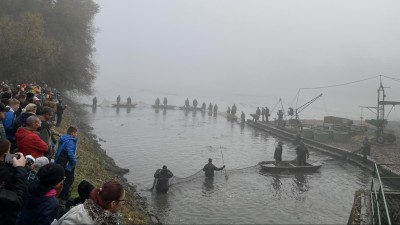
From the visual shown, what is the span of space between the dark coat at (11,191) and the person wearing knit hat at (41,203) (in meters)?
0.11

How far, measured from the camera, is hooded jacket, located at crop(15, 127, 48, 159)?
6.17 metres

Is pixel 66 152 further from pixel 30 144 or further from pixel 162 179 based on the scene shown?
pixel 162 179

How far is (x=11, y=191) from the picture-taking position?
416 centimetres

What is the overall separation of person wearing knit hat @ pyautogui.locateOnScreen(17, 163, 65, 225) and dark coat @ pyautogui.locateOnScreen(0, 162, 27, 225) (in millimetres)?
111

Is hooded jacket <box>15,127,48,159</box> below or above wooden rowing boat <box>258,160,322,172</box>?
above

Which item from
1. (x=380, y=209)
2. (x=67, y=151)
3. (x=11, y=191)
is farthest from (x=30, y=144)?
(x=380, y=209)

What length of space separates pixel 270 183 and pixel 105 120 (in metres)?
27.8

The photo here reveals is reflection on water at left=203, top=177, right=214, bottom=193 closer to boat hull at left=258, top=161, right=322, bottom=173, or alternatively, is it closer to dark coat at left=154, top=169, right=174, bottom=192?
dark coat at left=154, top=169, right=174, bottom=192

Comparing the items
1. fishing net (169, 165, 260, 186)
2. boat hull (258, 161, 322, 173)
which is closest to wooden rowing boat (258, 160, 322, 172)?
boat hull (258, 161, 322, 173)

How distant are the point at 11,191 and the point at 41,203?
38 cm

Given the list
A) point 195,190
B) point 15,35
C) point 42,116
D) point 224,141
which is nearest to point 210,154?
point 224,141

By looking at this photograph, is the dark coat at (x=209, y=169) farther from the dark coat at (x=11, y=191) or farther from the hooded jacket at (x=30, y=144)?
the dark coat at (x=11, y=191)

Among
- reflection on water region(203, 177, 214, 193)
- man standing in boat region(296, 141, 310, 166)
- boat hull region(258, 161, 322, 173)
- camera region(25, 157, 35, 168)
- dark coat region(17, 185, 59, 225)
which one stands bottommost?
reflection on water region(203, 177, 214, 193)

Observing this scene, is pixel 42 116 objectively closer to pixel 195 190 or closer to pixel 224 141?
pixel 195 190
